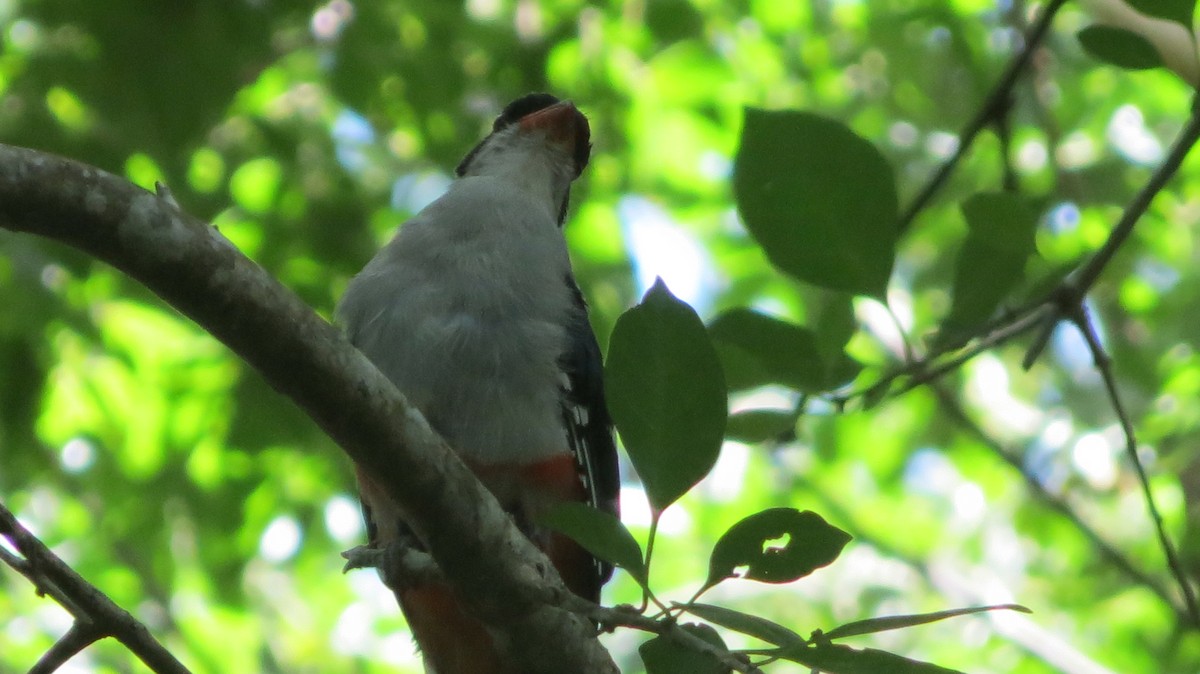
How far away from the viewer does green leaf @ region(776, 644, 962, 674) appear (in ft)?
6.26

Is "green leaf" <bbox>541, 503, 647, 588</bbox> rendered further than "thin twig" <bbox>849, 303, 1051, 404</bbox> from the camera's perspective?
No

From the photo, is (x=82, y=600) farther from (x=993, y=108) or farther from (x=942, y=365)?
(x=993, y=108)

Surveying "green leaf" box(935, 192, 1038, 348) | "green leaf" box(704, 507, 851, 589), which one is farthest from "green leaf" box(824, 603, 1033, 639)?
"green leaf" box(935, 192, 1038, 348)

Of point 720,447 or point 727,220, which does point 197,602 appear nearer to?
point 727,220

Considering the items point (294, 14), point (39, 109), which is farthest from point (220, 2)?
point (39, 109)

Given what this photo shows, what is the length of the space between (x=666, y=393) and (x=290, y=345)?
2.13 feet

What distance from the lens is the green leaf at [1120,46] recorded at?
8.83 ft

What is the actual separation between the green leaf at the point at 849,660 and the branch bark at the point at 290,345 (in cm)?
65

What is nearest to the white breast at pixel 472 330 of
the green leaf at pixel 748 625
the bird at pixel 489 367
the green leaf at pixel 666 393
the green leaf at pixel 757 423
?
the bird at pixel 489 367

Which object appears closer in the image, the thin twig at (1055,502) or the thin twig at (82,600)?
the thin twig at (82,600)

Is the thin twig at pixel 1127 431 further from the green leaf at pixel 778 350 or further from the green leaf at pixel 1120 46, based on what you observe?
the green leaf at pixel 778 350

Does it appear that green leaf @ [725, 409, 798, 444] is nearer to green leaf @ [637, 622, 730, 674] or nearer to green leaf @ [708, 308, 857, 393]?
green leaf @ [708, 308, 857, 393]

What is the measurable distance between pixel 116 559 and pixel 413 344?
4.93 meters

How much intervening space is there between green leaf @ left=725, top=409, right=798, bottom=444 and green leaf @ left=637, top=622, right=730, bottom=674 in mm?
720
